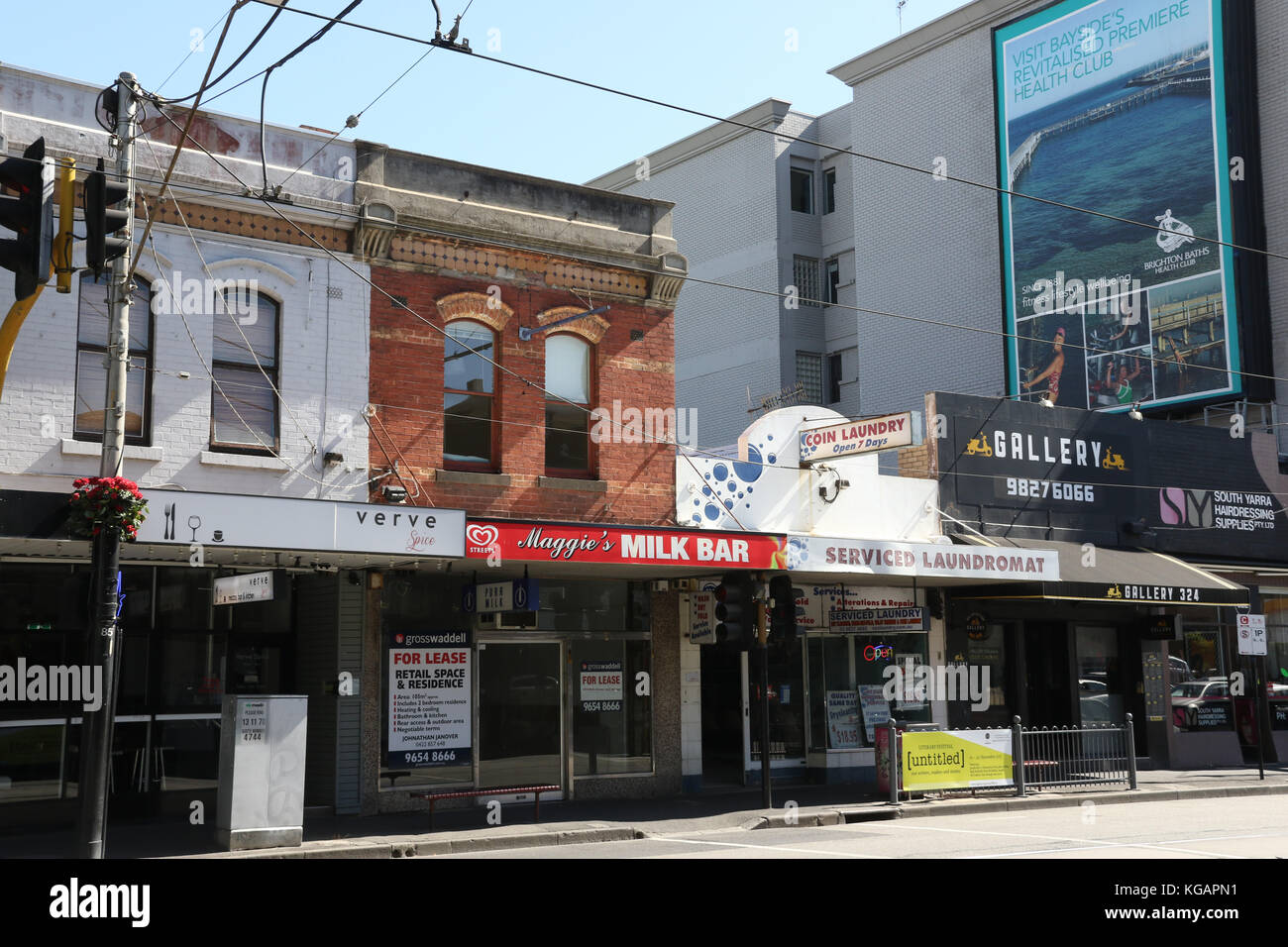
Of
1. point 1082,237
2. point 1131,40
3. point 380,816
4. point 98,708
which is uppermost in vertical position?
point 1131,40

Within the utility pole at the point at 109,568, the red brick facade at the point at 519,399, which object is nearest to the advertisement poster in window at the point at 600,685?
the red brick facade at the point at 519,399

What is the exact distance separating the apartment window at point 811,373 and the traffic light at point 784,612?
934 inches

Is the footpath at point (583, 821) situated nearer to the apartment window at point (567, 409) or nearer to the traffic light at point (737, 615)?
the traffic light at point (737, 615)

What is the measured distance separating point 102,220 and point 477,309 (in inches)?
298

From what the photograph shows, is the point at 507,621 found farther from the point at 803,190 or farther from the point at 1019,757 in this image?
the point at 803,190

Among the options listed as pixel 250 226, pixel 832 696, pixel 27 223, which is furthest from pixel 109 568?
pixel 832 696

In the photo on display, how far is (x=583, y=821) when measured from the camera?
54.9 feet

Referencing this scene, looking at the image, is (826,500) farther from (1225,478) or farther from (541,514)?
(1225,478)

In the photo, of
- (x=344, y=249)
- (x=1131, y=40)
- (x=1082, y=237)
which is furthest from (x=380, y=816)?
(x=1131, y=40)

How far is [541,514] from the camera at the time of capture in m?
18.7

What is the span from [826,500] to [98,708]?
1262 cm

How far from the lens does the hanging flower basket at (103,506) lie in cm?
1233

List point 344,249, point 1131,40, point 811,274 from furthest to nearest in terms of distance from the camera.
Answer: point 811,274 < point 1131,40 < point 344,249
